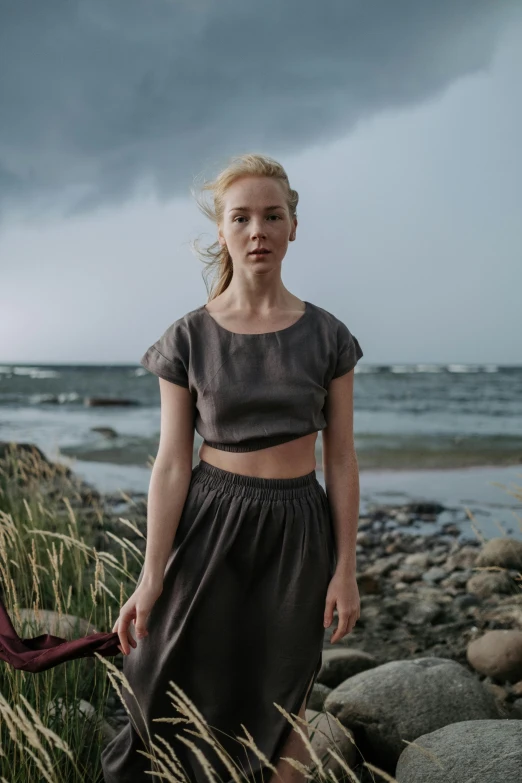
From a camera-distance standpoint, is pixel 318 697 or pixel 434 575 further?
pixel 434 575

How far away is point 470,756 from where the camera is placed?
210 centimetres

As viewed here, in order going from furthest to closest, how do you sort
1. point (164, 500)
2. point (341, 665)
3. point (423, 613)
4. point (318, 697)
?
point (423, 613), point (341, 665), point (318, 697), point (164, 500)

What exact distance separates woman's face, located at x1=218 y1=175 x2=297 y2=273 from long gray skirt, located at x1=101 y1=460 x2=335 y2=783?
602 mm

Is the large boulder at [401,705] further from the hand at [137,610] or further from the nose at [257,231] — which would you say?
the nose at [257,231]

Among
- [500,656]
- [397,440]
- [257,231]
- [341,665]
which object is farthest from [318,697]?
[397,440]

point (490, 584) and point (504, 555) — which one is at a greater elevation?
point (504, 555)

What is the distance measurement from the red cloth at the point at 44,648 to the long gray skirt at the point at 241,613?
0.61 ft

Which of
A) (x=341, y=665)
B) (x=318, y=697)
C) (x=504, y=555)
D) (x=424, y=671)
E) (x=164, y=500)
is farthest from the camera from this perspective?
(x=504, y=555)

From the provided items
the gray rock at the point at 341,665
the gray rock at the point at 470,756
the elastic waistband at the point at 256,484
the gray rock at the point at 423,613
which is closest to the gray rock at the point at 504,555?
the gray rock at the point at 423,613

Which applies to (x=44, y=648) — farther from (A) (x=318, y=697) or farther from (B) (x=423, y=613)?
(B) (x=423, y=613)

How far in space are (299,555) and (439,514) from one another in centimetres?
660

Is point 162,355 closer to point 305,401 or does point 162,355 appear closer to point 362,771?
point 305,401

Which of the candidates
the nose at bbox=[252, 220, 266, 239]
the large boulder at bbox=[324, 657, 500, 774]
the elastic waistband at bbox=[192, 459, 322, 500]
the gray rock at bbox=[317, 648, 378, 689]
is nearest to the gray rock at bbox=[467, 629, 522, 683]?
the gray rock at bbox=[317, 648, 378, 689]

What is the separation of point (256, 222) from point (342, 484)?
0.77 meters
